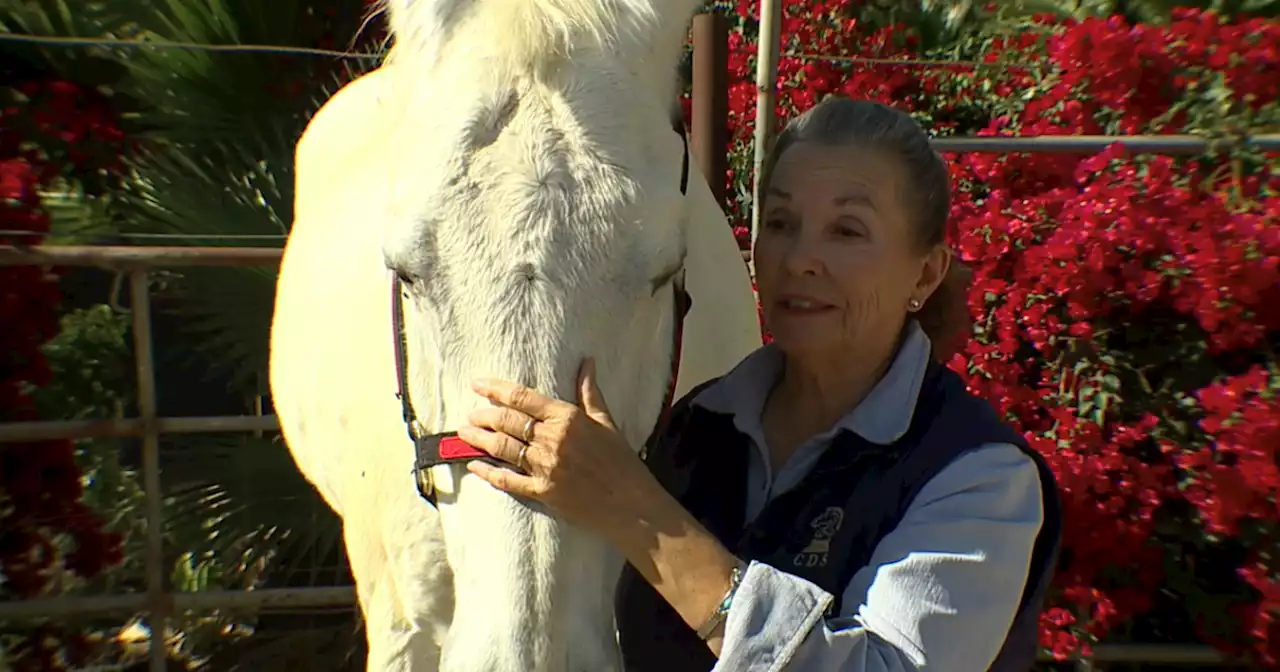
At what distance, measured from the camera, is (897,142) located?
4.55ft

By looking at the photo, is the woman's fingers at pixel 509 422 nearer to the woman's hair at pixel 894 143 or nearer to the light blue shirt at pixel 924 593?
the light blue shirt at pixel 924 593

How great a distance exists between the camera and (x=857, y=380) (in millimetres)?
1428

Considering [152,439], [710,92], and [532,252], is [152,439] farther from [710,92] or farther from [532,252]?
[532,252]

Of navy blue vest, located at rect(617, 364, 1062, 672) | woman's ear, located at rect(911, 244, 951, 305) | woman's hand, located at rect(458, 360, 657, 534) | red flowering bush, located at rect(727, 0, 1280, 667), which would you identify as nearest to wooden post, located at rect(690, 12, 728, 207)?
red flowering bush, located at rect(727, 0, 1280, 667)

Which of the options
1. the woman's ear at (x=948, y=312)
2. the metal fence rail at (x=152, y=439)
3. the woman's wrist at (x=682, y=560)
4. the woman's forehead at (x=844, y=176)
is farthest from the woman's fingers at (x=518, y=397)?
the metal fence rail at (x=152, y=439)

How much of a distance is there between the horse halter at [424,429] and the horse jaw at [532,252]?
0.03 metres

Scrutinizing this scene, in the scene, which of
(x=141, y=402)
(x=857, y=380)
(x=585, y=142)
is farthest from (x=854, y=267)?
(x=141, y=402)

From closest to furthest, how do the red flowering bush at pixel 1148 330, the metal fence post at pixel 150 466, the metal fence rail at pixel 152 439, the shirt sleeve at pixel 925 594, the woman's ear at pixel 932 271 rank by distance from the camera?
the shirt sleeve at pixel 925 594
the woman's ear at pixel 932 271
the red flowering bush at pixel 1148 330
the metal fence rail at pixel 152 439
the metal fence post at pixel 150 466

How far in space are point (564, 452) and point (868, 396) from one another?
49cm

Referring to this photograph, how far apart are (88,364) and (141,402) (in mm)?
765

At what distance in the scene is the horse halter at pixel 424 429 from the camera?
1171 mm

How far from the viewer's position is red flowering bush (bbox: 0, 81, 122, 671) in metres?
2.63

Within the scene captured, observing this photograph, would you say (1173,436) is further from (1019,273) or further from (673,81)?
(673,81)

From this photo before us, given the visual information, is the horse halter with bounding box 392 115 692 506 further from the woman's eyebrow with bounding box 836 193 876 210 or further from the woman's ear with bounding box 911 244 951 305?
the woman's ear with bounding box 911 244 951 305
